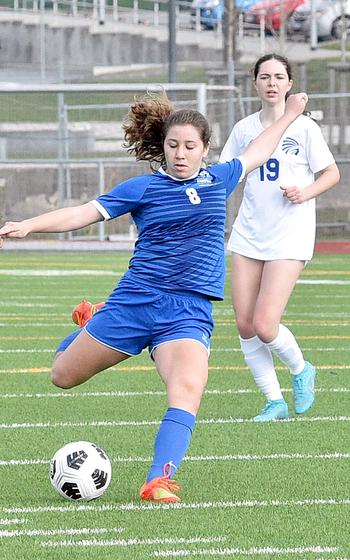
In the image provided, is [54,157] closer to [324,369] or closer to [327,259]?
[327,259]

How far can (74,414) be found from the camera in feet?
28.8

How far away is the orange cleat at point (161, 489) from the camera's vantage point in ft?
20.0

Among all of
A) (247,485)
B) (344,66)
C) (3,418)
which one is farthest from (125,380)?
(344,66)

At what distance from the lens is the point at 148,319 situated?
6.41 meters

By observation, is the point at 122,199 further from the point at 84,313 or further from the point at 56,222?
the point at 84,313

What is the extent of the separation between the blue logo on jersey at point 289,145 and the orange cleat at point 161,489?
2973 millimetres

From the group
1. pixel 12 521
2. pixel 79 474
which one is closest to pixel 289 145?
pixel 79 474

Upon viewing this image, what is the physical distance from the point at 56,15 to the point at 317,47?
7435 millimetres

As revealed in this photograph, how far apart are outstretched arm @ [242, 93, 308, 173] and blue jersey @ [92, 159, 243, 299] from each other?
0.34 metres

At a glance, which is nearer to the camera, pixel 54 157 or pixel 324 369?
pixel 324 369

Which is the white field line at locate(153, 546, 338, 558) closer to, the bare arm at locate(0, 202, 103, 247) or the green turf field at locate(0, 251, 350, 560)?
the green turf field at locate(0, 251, 350, 560)

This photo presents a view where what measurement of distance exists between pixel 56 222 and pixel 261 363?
2.82 meters

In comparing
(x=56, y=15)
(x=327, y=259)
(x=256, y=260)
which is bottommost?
(x=327, y=259)

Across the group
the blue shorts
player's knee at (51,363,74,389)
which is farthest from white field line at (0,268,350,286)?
the blue shorts
